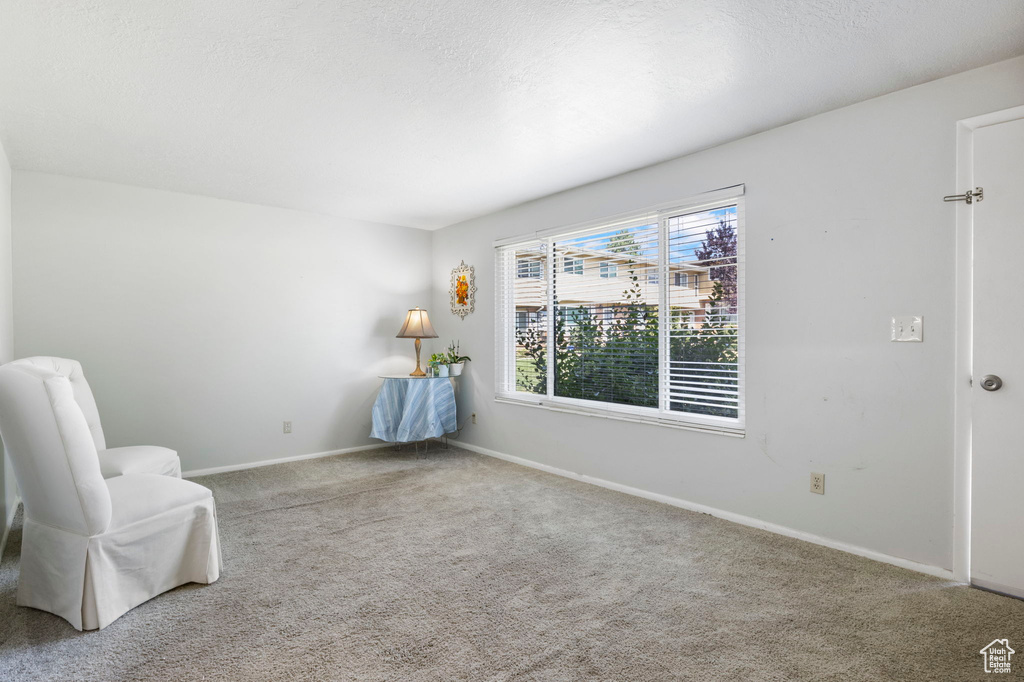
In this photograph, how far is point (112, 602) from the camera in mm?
2016

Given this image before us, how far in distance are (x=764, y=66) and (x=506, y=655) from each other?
8.51ft

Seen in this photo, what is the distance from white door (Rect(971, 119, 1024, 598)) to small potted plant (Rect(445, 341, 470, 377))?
150 inches

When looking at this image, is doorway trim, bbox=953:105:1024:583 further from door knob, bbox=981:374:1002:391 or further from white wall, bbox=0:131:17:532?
white wall, bbox=0:131:17:532

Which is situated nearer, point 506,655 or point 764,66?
point 506,655

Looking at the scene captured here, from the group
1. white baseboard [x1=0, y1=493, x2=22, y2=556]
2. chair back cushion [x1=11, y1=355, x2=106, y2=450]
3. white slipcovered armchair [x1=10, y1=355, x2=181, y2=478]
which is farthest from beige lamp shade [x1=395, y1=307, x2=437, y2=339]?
white baseboard [x1=0, y1=493, x2=22, y2=556]

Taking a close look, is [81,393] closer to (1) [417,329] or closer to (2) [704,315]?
(1) [417,329]

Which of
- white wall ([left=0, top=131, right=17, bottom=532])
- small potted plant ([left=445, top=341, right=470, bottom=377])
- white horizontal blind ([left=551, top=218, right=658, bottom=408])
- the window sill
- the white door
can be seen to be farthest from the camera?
small potted plant ([left=445, top=341, right=470, bottom=377])

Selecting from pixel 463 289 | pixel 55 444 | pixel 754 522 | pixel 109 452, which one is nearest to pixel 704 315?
pixel 754 522

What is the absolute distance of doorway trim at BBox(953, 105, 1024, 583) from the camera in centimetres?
228

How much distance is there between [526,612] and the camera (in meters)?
2.08

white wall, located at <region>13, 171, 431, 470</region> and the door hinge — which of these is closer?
the door hinge

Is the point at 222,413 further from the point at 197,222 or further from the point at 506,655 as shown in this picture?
the point at 506,655

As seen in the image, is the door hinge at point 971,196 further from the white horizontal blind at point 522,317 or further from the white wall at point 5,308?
the white wall at point 5,308

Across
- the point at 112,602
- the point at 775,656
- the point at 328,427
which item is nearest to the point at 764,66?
the point at 775,656
